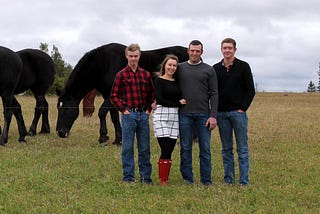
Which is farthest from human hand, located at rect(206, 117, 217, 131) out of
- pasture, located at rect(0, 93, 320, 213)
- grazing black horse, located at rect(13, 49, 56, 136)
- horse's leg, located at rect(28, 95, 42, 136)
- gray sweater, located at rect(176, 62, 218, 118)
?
horse's leg, located at rect(28, 95, 42, 136)

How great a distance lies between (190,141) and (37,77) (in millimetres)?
6807

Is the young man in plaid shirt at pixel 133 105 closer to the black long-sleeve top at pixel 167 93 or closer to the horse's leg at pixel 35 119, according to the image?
the black long-sleeve top at pixel 167 93

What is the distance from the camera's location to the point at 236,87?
5895mm

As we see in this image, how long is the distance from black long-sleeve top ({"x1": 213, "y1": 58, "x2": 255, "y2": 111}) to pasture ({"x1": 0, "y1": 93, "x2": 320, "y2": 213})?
1.09 m

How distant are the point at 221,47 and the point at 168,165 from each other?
1717 millimetres

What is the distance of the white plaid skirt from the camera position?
229 inches

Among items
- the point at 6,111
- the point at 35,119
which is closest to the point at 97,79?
the point at 6,111

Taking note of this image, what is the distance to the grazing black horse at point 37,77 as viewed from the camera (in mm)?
11266

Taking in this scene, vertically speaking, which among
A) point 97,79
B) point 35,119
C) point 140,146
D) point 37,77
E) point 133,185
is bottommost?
point 133,185

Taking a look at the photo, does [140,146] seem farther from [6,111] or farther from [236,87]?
[6,111]

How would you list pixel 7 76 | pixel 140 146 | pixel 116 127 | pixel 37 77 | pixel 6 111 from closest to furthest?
pixel 140 146 < pixel 7 76 < pixel 6 111 < pixel 116 127 < pixel 37 77

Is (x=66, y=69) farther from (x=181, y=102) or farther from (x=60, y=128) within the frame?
(x=181, y=102)

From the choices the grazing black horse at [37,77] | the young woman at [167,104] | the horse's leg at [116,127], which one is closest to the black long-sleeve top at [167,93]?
the young woman at [167,104]

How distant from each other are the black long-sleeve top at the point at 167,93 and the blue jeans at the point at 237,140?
0.68 m
